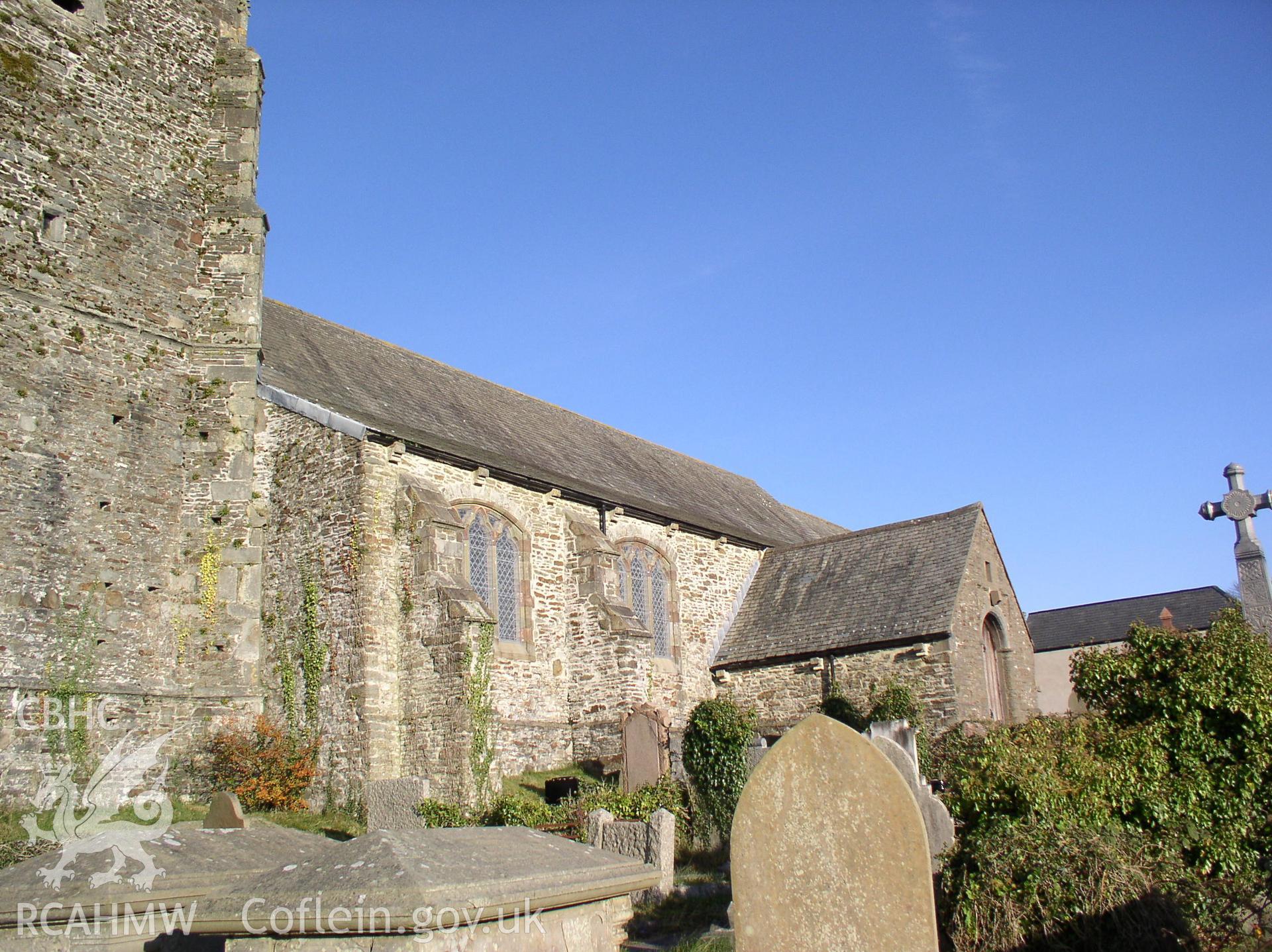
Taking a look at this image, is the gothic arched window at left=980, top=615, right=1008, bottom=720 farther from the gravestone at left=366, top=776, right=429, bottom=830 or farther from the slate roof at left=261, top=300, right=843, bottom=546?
the gravestone at left=366, top=776, right=429, bottom=830

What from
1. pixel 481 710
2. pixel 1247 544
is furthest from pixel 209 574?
pixel 1247 544

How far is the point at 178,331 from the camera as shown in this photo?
56.7 feet

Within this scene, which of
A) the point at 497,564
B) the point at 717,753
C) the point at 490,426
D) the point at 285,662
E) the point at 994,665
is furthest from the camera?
the point at 490,426

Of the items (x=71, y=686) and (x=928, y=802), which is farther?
(x=71, y=686)

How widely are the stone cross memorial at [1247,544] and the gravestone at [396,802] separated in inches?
478

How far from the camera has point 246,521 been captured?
16.9 meters

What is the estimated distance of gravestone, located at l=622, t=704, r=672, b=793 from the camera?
17266mm

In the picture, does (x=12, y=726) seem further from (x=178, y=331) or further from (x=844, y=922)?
(x=844, y=922)

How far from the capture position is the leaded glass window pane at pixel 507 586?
1920cm

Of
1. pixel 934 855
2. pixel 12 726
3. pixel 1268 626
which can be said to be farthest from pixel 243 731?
pixel 1268 626

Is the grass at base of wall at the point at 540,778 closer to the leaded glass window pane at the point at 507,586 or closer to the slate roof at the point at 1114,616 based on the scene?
the leaded glass window pane at the point at 507,586

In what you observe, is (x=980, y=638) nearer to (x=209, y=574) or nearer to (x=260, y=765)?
(x=260, y=765)

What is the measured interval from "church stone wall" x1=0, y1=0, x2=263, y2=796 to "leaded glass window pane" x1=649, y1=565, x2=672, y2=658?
850 centimetres

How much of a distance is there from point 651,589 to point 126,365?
10819mm
